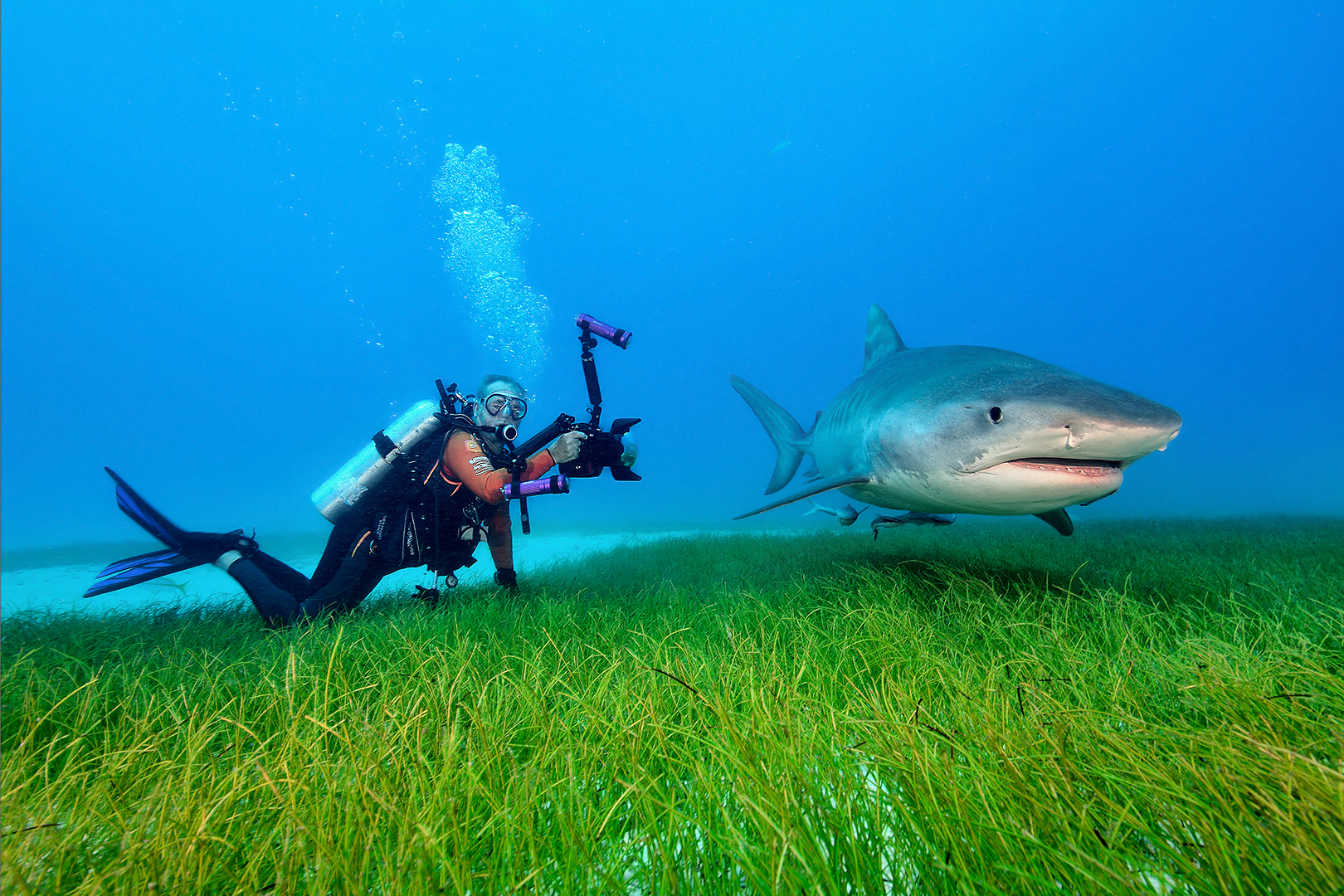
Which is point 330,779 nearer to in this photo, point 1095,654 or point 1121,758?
point 1121,758

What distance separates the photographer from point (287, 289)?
87500mm

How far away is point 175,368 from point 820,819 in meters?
125

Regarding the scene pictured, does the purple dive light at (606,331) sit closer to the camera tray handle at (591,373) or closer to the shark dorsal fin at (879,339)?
the camera tray handle at (591,373)

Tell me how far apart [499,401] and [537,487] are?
50.4 inches

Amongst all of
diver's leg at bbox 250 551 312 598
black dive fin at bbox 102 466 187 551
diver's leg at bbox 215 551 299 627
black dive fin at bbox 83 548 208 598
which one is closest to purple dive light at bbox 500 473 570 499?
diver's leg at bbox 215 551 299 627

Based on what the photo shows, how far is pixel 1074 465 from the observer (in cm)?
227

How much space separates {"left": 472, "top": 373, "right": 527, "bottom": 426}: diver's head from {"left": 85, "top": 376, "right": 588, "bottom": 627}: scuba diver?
1.06 ft

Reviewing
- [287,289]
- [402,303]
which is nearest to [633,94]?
[402,303]

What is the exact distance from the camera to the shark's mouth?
2.24 metres

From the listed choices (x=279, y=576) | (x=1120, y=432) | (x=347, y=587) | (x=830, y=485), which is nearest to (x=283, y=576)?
(x=279, y=576)

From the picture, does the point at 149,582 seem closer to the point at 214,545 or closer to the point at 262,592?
the point at 214,545

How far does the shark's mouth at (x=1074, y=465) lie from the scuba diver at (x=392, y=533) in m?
3.00

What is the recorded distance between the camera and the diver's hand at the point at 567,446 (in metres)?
3.76

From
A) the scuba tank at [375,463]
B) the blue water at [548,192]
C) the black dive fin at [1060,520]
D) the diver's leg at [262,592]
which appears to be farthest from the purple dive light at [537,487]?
the blue water at [548,192]
